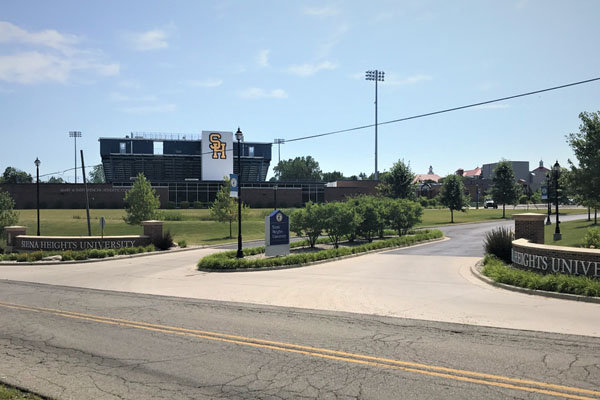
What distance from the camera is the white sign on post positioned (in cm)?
8656

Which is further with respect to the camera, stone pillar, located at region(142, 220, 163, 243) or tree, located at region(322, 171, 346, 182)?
tree, located at region(322, 171, 346, 182)

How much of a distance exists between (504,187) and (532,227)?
46.1 meters

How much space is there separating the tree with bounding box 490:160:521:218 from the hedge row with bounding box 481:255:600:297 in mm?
49117

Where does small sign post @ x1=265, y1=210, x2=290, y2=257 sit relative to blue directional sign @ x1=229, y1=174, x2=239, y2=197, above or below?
below

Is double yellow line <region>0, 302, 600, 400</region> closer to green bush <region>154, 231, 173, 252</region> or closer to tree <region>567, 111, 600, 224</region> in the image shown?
green bush <region>154, 231, 173, 252</region>

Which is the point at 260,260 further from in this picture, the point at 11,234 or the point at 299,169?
the point at 299,169

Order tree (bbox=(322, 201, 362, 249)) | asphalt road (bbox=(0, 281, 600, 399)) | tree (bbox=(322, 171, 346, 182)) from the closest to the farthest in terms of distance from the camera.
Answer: asphalt road (bbox=(0, 281, 600, 399)), tree (bbox=(322, 201, 362, 249)), tree (bbox=(322, 171, 346, 182))

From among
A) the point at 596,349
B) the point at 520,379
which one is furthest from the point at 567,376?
the point at 596,349

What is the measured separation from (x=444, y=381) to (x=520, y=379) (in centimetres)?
96

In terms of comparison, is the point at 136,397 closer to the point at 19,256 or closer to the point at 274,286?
the point at 274,286

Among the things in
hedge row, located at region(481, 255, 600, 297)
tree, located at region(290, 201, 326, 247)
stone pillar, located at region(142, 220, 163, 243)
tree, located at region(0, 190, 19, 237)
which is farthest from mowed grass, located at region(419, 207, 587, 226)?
tree, located at region(0, 190, 19, 237)

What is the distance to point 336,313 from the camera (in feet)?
32.9

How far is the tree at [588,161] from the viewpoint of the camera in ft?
85.3

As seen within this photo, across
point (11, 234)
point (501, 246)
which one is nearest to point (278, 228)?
point (501, 246)
